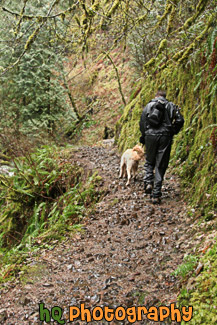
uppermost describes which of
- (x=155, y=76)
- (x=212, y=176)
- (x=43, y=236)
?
(x=155, y=76)

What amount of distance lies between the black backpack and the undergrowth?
2.35 meters

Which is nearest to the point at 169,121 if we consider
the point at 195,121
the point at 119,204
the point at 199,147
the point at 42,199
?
the point at 199,147

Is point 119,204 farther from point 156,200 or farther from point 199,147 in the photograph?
point 199,147

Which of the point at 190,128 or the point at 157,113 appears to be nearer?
the point at 157,113

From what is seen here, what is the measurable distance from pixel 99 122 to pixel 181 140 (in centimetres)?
1328

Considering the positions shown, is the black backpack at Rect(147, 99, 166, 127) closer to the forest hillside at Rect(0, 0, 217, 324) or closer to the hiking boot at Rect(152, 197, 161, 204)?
the forest hillside at Rect(0, 0, 217, 324)

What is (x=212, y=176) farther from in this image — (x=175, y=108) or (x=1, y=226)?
(x=1, y=226)

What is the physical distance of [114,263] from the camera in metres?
3.94

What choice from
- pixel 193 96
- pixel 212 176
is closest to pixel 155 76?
pixel 193 96

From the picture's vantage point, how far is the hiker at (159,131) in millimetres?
5480

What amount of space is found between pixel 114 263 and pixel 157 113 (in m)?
3.14

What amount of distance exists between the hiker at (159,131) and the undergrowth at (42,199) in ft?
5.78

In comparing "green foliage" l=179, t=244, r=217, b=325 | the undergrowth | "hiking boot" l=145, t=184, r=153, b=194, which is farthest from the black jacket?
"green foliage" l=179, t=244, r=217, b=325

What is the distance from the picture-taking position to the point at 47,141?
15148 mm
